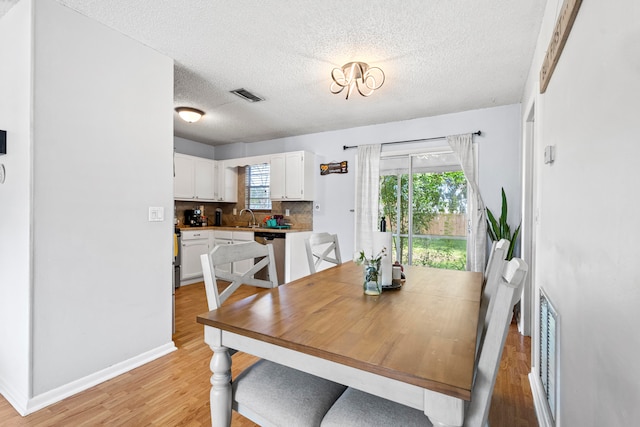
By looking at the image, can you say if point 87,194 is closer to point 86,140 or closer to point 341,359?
point 86,140

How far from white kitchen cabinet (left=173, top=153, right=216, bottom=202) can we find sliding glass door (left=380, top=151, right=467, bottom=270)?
315 cm

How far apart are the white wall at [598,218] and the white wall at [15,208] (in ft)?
8.77

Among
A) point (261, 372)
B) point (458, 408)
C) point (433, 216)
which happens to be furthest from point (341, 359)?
point (433, 216)

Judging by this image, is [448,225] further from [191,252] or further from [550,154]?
[191,252]

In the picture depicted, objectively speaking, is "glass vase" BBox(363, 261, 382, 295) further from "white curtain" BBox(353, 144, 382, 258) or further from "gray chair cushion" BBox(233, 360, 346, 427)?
"white curtain" BBox(353, 144, 382, 258)

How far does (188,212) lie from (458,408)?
5.51 m

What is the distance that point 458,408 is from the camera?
786 mm

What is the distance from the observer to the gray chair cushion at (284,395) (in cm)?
110

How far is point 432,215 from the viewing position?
421 cm

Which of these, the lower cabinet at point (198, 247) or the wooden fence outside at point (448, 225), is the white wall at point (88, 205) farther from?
the wooden fence outside at point (448, 225)

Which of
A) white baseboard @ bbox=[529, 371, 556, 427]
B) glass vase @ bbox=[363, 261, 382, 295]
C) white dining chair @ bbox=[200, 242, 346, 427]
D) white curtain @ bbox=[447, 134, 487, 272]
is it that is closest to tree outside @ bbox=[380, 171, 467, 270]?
white curtain @ bbox=[447, 134, 487, 272]

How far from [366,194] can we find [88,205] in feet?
11.0

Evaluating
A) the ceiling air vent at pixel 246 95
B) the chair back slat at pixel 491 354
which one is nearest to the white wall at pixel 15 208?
the ceiling air vent at pixel 246 95

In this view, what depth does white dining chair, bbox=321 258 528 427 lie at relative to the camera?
0.85m
